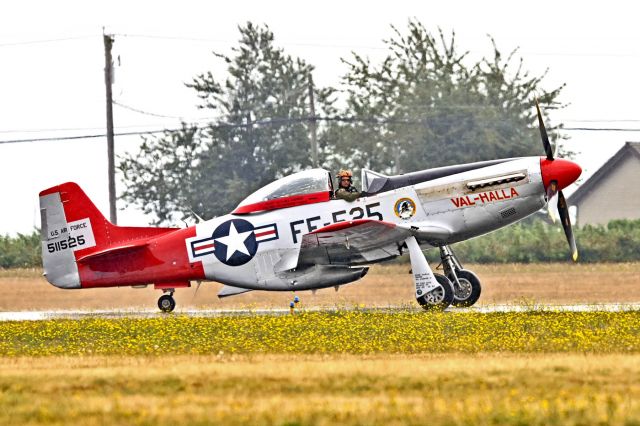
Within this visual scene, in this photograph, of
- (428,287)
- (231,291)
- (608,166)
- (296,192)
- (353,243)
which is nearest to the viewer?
(428,287)

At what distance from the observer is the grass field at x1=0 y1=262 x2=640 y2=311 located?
31906 millimetres

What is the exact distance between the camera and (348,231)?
24.8 meters

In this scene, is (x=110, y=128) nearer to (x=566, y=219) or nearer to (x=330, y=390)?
(x=566, y=219)

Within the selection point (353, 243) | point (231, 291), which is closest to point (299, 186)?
point (353, 243)

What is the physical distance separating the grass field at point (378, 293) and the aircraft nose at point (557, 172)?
423cm

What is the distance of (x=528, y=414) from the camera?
1160cm

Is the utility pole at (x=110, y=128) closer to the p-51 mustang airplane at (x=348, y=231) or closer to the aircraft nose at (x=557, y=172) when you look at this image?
the p-51 mustang airplane at (x=348, y=231)

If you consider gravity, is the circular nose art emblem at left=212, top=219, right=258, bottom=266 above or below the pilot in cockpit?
below

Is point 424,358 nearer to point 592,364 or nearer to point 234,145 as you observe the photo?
point 592,364

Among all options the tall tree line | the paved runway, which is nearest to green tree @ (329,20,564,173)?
the tall tree line

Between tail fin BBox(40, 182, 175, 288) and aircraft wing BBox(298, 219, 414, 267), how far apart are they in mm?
3695

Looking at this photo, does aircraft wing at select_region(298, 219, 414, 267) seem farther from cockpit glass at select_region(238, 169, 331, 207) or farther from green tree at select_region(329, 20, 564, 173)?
green tree at select_region(329, 20, 564, 173)

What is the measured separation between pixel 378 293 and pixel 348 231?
10222 millimetres

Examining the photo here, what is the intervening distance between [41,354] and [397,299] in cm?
1498
